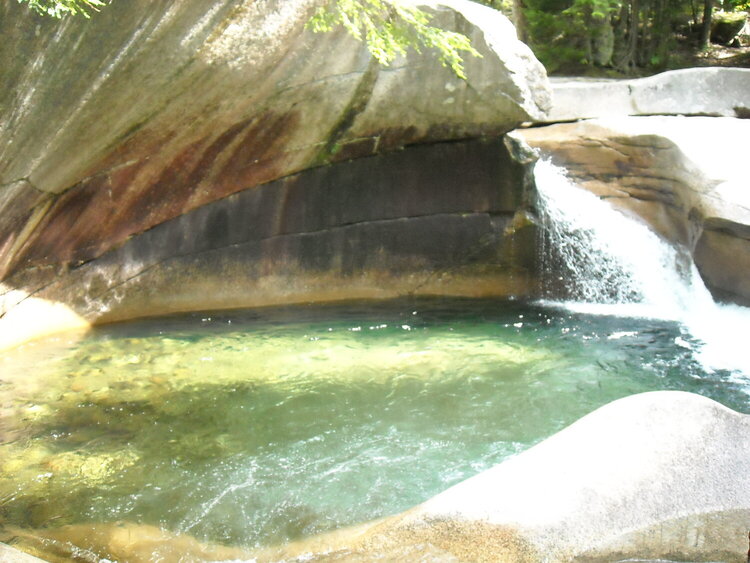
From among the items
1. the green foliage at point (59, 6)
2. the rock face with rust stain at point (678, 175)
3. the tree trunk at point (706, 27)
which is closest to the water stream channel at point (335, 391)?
the rock face with rust stain at point (678, 175)

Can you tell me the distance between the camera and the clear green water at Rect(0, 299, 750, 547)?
421cm

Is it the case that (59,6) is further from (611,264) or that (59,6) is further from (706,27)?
(706,27)

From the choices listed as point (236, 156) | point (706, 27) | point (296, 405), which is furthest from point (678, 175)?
point (706, 27)

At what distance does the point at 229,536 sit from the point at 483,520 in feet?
4.28

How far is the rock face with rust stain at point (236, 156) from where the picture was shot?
6.25 meters

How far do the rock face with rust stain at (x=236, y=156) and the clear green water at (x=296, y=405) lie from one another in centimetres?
56

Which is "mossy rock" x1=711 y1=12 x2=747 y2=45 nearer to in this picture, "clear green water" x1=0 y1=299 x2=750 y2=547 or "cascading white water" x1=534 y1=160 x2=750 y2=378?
"cascading white water" x1=534 y1=160 x2=750 y2=378

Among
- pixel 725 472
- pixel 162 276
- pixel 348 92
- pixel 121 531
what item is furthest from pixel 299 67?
pixel 725 472

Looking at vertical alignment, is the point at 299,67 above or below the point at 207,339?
above

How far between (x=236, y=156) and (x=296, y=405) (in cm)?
301

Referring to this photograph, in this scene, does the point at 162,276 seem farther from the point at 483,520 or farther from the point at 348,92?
the point at 483,520

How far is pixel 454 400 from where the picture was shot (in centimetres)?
556

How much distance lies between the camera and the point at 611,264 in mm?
8594

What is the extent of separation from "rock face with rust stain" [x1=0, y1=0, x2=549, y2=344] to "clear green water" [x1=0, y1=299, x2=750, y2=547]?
0.56 metres
